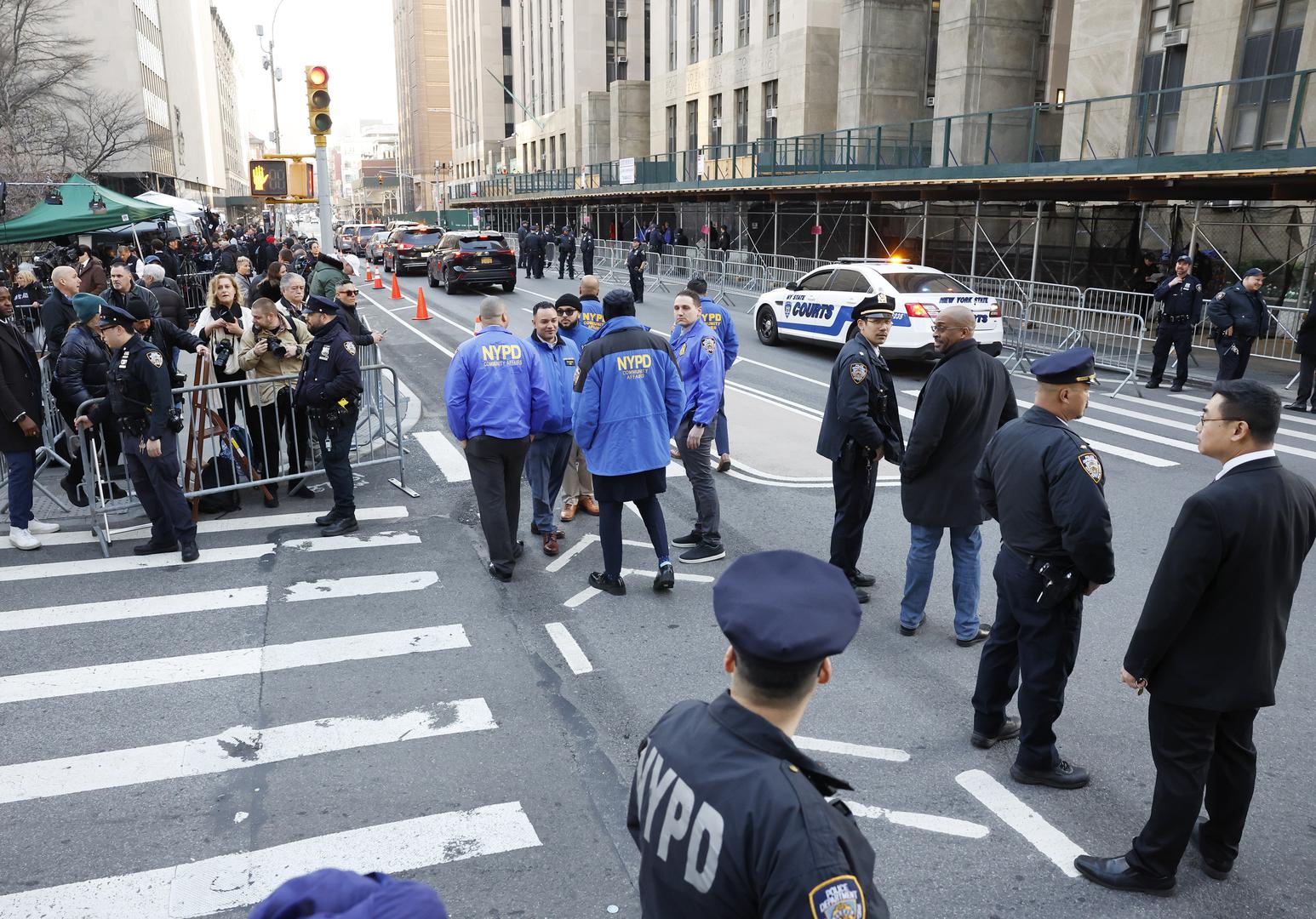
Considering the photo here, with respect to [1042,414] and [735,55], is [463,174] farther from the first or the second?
[1042,414]

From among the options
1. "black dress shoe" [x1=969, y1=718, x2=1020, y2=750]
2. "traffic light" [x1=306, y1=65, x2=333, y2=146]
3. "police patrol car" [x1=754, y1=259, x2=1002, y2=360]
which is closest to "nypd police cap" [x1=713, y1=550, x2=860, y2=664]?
"black dress shoe" [x1=969, y1=718, x2=1020, y2=750]

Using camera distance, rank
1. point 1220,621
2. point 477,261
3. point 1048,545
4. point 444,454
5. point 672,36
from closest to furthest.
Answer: point 1220,621
point 1048,545
point 444,454
point 477,261
point 672,36

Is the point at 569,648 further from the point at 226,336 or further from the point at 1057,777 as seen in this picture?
the point at 226,336

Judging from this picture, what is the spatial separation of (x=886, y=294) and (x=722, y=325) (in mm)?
5315

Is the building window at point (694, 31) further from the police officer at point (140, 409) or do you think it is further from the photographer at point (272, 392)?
the police officer at point (140, 409)

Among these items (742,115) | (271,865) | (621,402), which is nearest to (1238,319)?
(621,402)

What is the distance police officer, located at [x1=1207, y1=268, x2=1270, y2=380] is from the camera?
13195 millimetres

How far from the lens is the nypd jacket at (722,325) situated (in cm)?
946

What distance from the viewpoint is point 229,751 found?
475cm

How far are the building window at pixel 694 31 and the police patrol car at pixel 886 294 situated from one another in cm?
3450

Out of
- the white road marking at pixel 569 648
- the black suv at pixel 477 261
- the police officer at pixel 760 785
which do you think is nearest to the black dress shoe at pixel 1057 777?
the white road marking at pixel 569 648

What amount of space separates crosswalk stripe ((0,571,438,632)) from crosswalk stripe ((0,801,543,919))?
2916mm

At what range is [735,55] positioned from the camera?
44438 mm

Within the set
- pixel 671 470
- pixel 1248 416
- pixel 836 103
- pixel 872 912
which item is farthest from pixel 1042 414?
pixel 836 103
